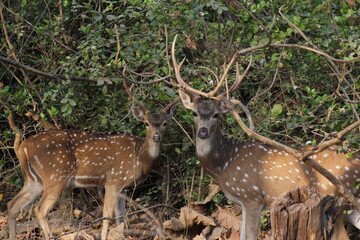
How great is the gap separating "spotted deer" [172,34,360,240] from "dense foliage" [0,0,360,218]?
410mm

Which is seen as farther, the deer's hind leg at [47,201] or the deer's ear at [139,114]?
the deer's ear at [139,114]

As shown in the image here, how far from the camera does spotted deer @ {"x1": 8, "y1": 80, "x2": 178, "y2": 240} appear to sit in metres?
9.24

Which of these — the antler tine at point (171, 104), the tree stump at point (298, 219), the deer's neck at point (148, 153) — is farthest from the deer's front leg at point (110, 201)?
the tree stump at point (298, 219)

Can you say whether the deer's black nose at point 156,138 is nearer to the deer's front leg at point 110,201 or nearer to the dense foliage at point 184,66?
the dense foliage at point 184,66

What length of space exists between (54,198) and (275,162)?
2.87 metres

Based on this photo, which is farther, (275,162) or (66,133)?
(66,133)

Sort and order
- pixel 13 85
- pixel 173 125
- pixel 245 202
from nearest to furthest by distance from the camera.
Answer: pixel 245 202
pixel 173 125
pixel 13 85

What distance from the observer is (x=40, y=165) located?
9258 millimetres

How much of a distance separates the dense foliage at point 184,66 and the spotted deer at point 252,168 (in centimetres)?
41

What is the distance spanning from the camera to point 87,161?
952cm

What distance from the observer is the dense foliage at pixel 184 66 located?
8.85 meters

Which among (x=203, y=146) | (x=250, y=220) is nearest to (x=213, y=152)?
(x=203, y=146)

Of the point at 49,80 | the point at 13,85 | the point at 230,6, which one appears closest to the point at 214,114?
the point at 230,6

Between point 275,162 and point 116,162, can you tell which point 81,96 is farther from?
point 275,162
